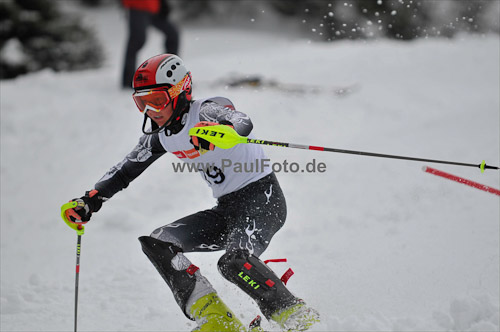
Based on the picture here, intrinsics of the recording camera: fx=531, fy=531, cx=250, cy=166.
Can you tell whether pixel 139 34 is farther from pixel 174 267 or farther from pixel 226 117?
pixel 174 267

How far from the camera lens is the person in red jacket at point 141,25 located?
8.53 metres

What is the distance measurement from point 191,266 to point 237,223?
401mm

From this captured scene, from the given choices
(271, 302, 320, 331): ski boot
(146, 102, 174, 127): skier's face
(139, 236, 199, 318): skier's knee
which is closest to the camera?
(271, 302, 320, 331): ski boot

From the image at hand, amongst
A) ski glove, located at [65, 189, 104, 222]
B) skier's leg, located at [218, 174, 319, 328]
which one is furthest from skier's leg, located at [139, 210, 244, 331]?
ski glove, located at [65, 189, 104, 222]

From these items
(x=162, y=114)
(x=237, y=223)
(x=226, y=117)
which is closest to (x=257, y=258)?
(x=237, y=223)

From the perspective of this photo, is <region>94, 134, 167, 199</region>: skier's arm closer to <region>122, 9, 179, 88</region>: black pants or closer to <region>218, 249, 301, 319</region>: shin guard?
<region>218, 249, 301, 319</region>: shin guard

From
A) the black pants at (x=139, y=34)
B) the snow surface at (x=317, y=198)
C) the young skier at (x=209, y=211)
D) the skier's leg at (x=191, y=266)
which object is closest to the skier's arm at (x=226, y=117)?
the young skier at (x=209, y=211)

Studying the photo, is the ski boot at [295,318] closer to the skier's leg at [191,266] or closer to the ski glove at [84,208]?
the skier's leg at [191,266]

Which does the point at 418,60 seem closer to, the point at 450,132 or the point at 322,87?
the point at 322,87

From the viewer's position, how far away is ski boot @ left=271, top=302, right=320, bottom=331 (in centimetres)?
291

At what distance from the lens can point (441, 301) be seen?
379cm

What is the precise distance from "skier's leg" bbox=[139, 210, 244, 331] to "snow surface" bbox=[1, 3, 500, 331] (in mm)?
738

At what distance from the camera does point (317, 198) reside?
19.2 feet

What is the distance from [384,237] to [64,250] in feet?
9.95
